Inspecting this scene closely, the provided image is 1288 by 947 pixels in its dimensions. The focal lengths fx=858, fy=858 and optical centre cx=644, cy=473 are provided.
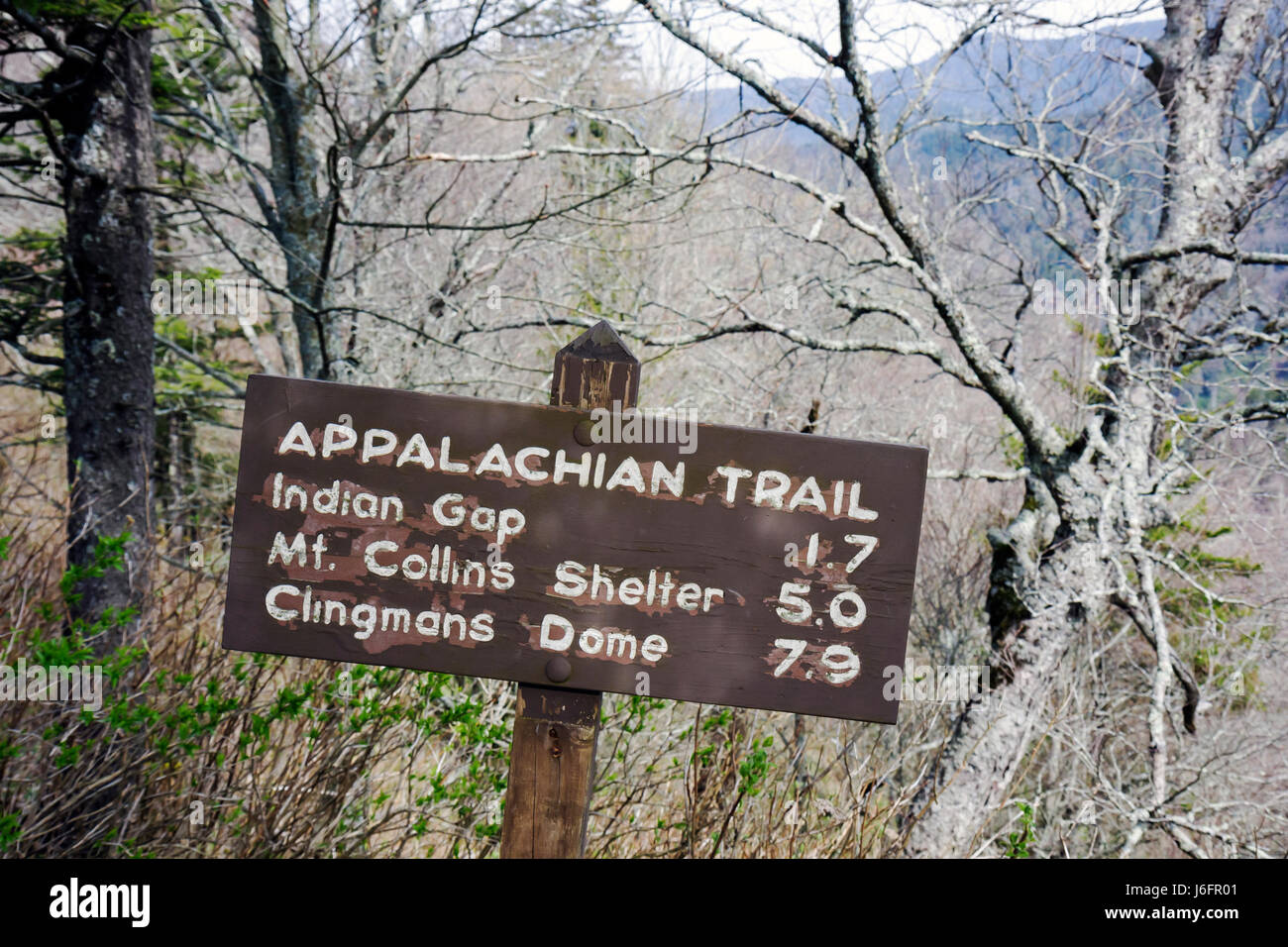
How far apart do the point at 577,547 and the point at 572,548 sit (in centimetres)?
1

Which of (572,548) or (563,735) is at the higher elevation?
(572,548)

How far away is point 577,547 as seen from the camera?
1692 mm

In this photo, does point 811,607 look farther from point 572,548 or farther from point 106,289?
point 106,289

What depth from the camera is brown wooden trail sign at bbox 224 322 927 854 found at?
1.67 m

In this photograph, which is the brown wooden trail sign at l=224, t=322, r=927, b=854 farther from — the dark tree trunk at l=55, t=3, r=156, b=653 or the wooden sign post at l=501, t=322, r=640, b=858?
the dark tree trunk at l=55, t=3, r=156, b=653

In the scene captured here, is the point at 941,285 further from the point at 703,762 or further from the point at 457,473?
the point at 457,473

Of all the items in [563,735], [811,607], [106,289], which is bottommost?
[563,735]

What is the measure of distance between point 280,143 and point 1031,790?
36.0 ft

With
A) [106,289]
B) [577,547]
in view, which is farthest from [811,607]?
[106,289]

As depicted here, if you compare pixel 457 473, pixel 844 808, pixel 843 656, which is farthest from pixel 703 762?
pixel 457 473

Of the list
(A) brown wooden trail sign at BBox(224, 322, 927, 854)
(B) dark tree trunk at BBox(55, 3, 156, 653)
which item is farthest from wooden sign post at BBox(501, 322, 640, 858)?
(B) dark tree trunk at BBox(55, 3, 156, 653)

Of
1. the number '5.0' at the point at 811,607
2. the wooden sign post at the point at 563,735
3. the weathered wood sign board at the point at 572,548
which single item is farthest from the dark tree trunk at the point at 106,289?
the number '5.0' at the point at 811,607

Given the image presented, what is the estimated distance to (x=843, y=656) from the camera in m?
1.67

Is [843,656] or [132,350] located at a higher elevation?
[132,350]
